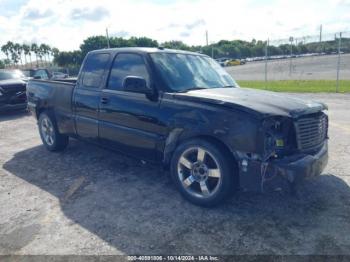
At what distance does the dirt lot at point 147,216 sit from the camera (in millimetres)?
3080

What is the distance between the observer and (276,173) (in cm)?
331

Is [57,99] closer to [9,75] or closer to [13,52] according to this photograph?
[9,75]

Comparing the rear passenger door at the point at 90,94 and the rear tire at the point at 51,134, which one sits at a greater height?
the rear passenger door at the point at 90,94

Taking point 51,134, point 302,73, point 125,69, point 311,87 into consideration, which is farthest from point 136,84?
point 302,73

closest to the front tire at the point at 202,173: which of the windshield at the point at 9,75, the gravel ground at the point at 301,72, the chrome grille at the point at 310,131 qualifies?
the chrome grille at the point at 310,131

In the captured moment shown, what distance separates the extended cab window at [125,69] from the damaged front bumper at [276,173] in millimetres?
1870

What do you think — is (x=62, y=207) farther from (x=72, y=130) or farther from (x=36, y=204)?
(x=72, y=130)

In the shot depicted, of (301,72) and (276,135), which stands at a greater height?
(276,135)

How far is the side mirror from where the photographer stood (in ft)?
13.3

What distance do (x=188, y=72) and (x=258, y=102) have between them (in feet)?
4.30

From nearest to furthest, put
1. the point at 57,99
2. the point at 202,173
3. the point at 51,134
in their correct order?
the point at 202,173 < the point at 57,99 < the point at 51,134

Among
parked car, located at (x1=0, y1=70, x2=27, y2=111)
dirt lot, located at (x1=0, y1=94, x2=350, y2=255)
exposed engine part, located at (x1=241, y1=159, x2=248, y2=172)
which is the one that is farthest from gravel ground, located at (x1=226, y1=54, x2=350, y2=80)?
exposed engine part, located at (x1=241, y1=159, x2=248, y2=172)

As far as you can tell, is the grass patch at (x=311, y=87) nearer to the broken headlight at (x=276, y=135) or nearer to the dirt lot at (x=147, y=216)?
the dirt lot at (x=147, y=216)

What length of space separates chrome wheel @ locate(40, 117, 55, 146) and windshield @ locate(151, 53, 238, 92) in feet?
9.42
